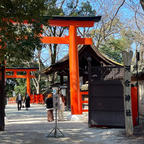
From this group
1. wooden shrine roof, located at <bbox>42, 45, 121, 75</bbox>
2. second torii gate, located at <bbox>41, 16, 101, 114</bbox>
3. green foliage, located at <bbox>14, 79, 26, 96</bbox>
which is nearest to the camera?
second torii gate, located at <bbox>41, 16, 101, 114</bbox>

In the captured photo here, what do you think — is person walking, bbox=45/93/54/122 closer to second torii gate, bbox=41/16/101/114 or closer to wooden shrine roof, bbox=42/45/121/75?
second torii gate, bbox=41/16/101/114

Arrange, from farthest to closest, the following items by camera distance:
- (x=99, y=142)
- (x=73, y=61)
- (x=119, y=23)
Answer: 1. (x=119, y=23)
2. (x=73, y=61)
3. (x=99, y=142)

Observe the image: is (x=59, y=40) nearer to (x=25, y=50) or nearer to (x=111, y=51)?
(x=25, y=50)

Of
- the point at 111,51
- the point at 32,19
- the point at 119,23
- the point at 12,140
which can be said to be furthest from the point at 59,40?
the point at 111,51

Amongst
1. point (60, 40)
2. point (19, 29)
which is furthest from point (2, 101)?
point (60, 40)

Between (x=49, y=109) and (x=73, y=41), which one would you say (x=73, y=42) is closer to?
(x=73, y=41)

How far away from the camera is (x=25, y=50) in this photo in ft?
28.8

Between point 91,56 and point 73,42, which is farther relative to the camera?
point 91,56

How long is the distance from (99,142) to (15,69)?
3101 centimetres

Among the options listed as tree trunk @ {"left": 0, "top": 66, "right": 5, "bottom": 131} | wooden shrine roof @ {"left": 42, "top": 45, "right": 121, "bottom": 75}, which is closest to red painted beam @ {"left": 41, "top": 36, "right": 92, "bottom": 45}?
wooden shrine roof @ {"left": 42, "top": 45, "right": 121, "bottom": 75}

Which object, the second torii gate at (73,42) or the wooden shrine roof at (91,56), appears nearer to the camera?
the second torii gate at (73,42)

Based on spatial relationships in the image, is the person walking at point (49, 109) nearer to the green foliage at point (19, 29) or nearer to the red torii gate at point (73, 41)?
the red torii gate at point (73, 41)

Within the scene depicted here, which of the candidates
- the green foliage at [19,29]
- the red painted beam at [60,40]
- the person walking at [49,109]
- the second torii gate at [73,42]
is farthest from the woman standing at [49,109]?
the green foliage at [19,29]

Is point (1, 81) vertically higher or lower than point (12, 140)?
higher
